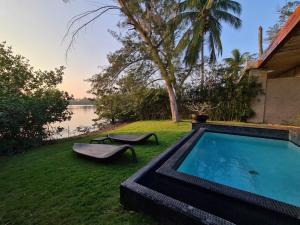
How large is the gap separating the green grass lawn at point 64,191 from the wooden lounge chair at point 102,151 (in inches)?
7.2

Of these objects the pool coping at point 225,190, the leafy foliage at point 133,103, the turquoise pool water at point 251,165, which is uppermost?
the leafy foliage at point 133,103

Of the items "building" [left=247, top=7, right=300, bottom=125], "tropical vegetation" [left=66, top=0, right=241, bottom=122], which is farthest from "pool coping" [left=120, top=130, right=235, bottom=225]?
"building" [left=247, top=7, right=300, bottom=125]

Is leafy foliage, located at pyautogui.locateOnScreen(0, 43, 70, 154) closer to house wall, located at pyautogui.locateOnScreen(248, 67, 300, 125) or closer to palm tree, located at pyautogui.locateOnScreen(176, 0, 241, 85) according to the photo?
palm tree, located at pyautogui.locateOnScreen(176, 0, 241, 85)

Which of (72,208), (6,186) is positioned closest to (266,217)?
(72,208)

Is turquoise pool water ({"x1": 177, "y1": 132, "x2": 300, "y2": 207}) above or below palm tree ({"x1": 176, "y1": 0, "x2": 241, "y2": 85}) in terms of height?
below

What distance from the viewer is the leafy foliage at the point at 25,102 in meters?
5.52

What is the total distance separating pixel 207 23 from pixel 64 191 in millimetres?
13373

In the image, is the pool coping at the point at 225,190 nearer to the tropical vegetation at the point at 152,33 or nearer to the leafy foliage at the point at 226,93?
the tropical vegetation at the point at 152,33

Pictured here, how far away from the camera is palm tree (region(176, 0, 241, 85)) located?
11695 millimetres

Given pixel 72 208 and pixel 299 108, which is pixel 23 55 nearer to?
pixel 72 208

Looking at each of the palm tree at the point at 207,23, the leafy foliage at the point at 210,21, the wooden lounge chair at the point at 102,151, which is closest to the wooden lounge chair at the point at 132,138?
the wooden lounge chair at the point at 102,151

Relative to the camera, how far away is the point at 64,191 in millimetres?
2797

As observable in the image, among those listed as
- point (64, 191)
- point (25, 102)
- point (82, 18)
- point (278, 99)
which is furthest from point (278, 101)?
point (25, 102)

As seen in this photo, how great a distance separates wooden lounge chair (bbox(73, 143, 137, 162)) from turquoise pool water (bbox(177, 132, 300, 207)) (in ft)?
4.29
